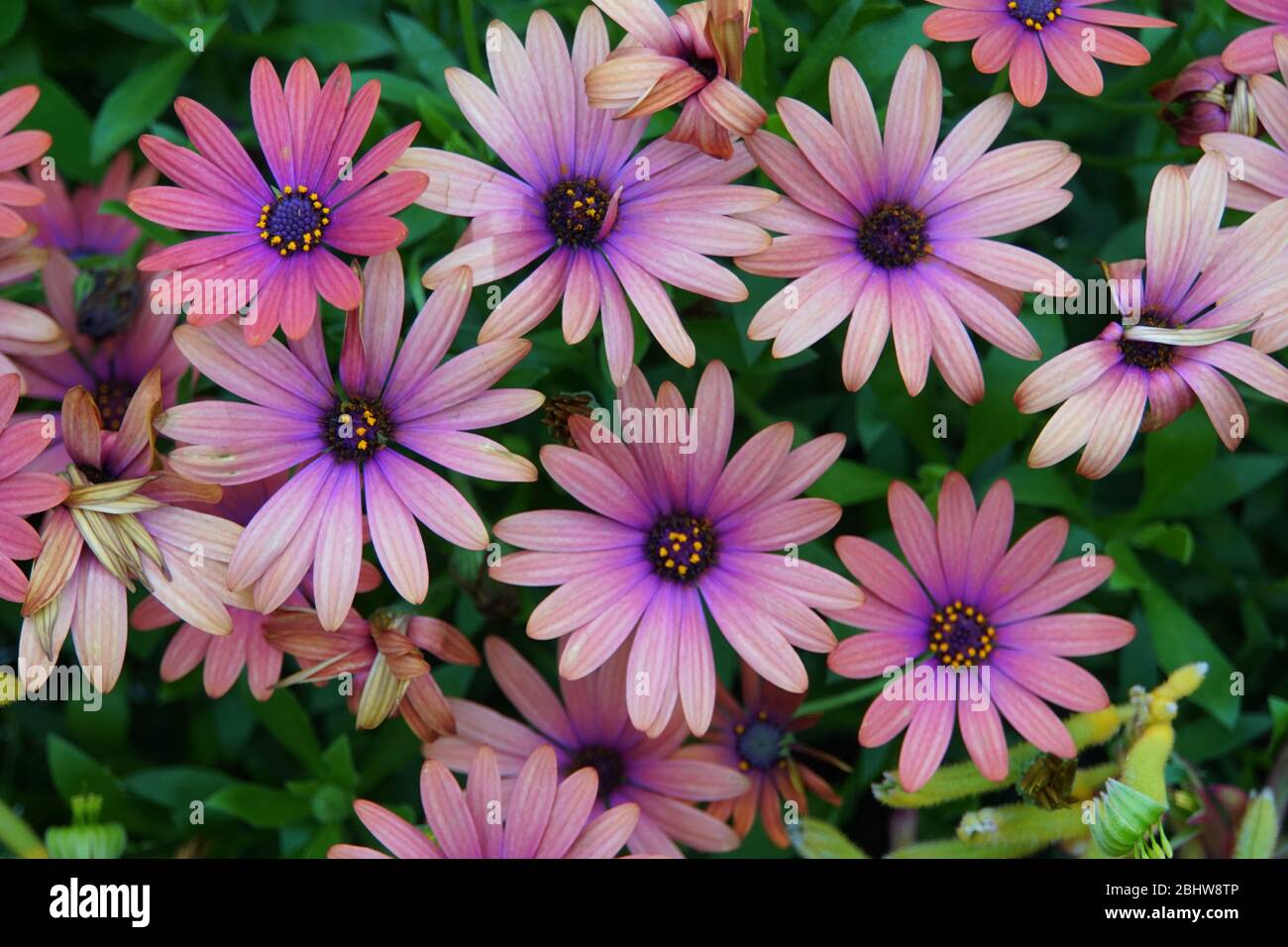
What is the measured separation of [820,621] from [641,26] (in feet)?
1.88

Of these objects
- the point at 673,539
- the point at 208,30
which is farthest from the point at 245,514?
the point at 208,30

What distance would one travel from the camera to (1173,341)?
107 centimetres

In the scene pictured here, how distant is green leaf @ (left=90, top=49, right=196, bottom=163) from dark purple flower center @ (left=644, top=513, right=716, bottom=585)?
0.79 metres

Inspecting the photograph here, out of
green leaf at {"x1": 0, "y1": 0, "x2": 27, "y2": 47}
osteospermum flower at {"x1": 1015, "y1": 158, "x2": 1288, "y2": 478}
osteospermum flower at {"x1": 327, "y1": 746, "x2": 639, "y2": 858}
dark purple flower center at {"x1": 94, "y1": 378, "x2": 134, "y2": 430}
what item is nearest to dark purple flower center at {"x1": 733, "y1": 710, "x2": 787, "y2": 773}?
osteospermum flower at {"x1": 327, "y1": 746, "x2": 639, "y2": 858}

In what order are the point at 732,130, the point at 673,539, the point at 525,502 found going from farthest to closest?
the point at 525,502 → the point at 673,539 → the point at 732,130

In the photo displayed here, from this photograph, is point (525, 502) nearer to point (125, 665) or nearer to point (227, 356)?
point (227, 356)

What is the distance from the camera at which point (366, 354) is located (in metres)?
1.11

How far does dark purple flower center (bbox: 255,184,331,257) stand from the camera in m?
1.08

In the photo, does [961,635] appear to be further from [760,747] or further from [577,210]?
[577,210]

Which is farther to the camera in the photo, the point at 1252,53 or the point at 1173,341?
the point at 1252,53

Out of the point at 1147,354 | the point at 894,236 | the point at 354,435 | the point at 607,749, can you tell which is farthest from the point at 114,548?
the point at 1147,354

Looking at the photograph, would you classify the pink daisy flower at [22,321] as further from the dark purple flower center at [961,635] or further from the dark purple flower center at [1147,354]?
the dark purple flower center at [1147,354]

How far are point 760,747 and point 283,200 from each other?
0.81 metres
